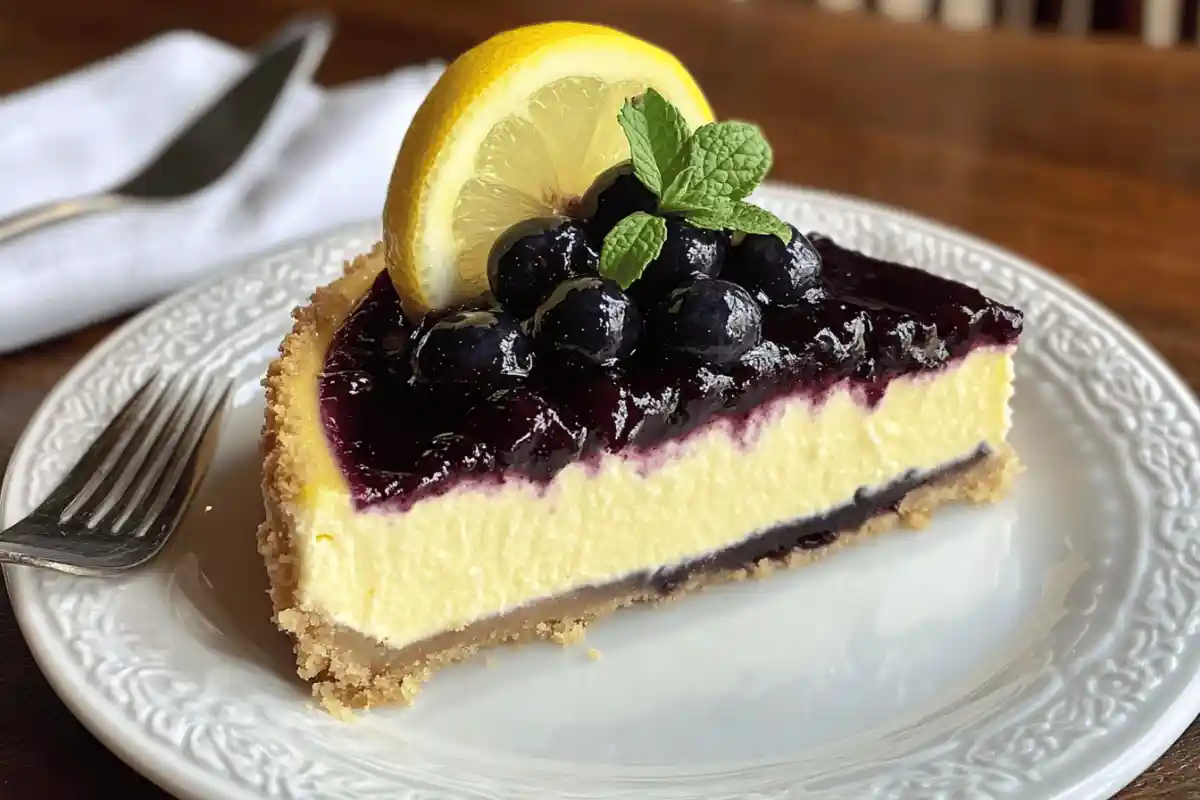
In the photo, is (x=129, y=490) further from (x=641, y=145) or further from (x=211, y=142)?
(x=211, y=142)

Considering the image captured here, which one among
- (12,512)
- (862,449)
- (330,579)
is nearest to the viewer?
(330,579)

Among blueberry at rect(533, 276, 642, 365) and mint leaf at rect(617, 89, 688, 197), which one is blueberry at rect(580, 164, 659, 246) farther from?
blueberry at rect(533, 276, 642, 365)

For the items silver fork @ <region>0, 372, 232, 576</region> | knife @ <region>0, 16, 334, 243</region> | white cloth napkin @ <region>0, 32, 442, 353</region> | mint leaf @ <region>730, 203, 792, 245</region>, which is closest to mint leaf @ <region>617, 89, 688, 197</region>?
mint leaf @ <region>730, 203, 792, 245</region>

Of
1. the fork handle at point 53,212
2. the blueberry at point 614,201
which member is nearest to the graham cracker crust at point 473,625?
the blueberry at point 614,201

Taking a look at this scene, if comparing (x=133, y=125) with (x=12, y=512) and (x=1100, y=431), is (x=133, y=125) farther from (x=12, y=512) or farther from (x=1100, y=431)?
(x=1100, y=431)

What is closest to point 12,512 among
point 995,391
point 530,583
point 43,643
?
point 43,643

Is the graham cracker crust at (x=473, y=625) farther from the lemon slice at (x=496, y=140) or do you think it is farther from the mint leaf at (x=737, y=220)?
the mint leaf at (x=737, y=220)
